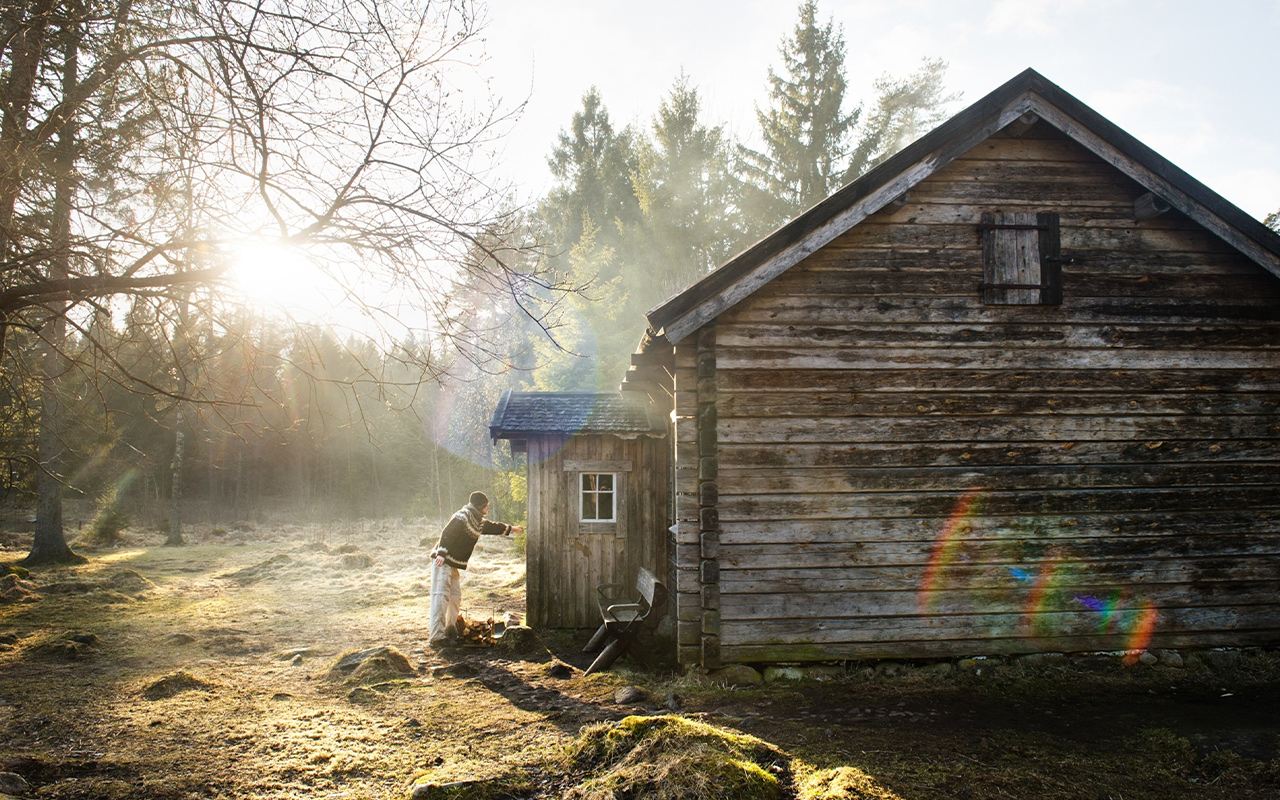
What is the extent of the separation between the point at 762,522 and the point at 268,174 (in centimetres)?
523

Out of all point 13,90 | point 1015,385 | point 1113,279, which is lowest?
point 1015,385

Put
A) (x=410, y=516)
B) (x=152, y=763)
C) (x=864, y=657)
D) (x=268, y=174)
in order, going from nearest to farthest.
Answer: (x=268, y=174), (x=152, y=763), (x=864, y=657), (x=410, y=516)

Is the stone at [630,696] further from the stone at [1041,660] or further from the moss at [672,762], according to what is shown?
the stone at [1041,660]

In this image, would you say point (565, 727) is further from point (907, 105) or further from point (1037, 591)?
point (907, 105)

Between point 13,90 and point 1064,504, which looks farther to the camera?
point 1064,504

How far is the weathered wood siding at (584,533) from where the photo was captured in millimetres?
10531

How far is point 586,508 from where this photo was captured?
10.7m

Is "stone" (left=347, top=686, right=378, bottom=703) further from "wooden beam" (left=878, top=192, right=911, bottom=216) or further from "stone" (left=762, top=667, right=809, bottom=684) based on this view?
"wooden beam" (left=878, top=192, right=911, bottom=216)

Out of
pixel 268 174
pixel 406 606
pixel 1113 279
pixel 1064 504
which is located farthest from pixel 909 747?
pixel 406 606

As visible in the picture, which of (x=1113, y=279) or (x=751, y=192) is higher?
(x=751, y=192)

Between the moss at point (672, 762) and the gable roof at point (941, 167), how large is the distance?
11.8 feet

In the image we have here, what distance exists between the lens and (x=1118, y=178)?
7.39 metres

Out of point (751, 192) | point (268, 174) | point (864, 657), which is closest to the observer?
point (268, 174)

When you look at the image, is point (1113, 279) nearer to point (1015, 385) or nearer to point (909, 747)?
point (1015, 385)
